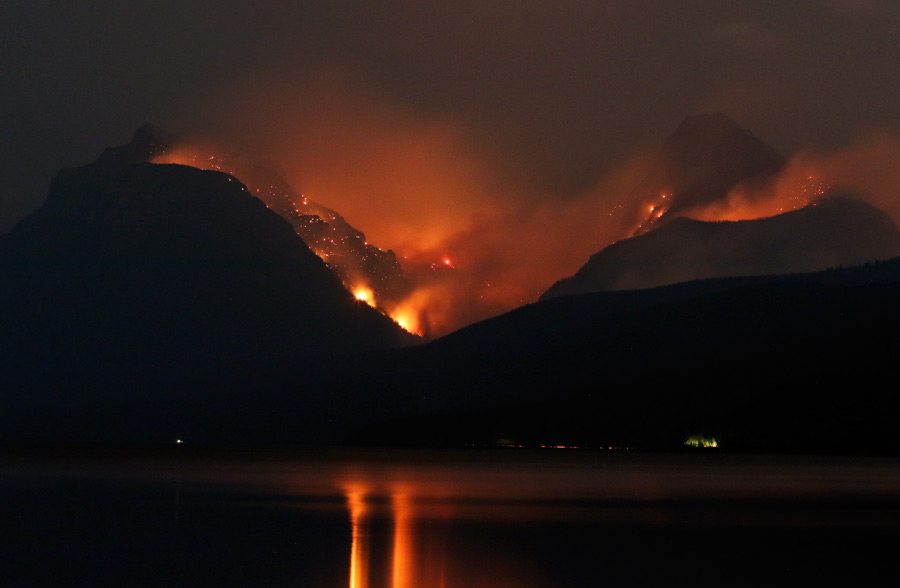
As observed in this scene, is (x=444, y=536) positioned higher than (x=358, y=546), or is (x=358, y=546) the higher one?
(x=444, y=536)

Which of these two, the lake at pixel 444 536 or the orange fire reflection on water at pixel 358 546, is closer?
the orange fire reflection on water at pixel 358 546

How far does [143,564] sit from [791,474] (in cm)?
8951

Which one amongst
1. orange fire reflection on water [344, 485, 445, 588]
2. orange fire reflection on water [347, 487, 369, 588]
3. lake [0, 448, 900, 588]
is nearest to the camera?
orange fire reflection on water [344, 485, 445, 588]

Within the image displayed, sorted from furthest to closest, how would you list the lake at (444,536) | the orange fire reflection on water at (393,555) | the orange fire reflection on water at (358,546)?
the lake at (444,536) < the orange fire reflection on water at (358,546) < the orange fire reflection on water at (393,555)

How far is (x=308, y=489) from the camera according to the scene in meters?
83.1

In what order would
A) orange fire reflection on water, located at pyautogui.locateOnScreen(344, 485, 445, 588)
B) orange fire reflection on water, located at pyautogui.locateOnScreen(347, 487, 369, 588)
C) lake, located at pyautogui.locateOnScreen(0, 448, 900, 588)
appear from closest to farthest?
orange fire reflection on water, located at pyautogui.locateOnScreen(344, 485, 445, 588), orange fire reflection on water, located at pyautogui.locateOnScreen(347, 487, 369, 588), lake, located at pyautogui.locateOnScreen(0, 448, 900, 588)

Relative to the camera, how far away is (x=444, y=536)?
152 feet

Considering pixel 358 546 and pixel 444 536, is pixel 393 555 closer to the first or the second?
pixel 358 546

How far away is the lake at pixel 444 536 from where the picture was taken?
113 feet

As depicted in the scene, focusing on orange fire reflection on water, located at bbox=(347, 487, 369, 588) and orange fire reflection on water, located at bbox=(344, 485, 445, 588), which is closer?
orange fire reflection on water, located at bbox=(344, 485, 445, 588)

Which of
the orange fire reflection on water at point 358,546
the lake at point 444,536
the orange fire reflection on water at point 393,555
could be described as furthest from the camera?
the lake at point 444,536

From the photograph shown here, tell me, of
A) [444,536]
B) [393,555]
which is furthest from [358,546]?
[444,536]

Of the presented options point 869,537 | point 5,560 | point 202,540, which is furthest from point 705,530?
point 5,560

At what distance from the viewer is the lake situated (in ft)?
113
